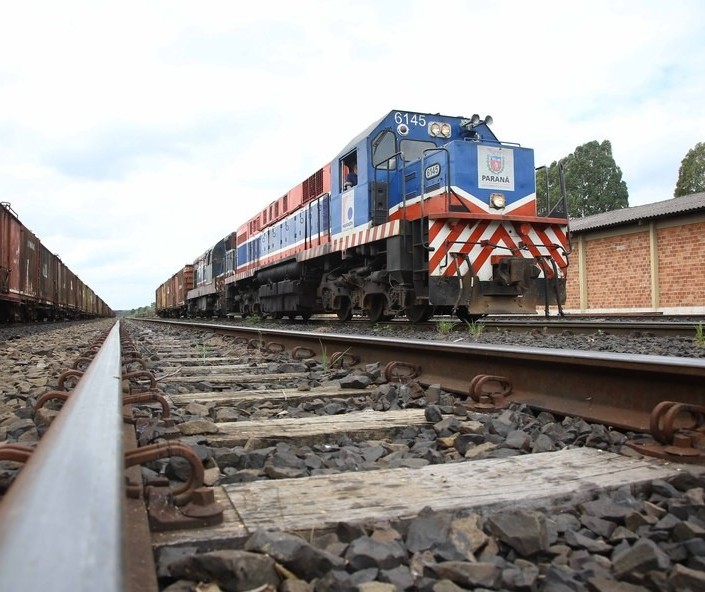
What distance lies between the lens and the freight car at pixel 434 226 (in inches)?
284

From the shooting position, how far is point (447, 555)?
3.80ft

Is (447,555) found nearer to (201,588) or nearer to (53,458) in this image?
(201,588)

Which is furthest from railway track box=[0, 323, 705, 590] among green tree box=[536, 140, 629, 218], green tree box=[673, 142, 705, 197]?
green tree box=[536, 140, 629, 218]

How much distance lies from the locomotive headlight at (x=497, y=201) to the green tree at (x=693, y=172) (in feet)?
103

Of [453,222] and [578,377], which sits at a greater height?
[453,222]

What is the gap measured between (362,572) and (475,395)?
170cm

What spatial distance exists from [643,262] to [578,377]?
1371 cm

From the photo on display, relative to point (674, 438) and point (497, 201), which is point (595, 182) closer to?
point (497, 201)

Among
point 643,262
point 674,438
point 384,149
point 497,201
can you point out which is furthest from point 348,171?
point 643,262

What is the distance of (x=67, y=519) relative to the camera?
74 centimetres

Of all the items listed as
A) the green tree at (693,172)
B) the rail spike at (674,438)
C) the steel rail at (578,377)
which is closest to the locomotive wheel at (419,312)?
the steel rail at (578,377)

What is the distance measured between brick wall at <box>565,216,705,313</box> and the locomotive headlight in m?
8.02

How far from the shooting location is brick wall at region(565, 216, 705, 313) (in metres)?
13.4

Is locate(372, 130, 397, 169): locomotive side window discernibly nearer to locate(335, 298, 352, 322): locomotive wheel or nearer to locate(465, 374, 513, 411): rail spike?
locate(335, 298, 352, 322): locomotive wheel
